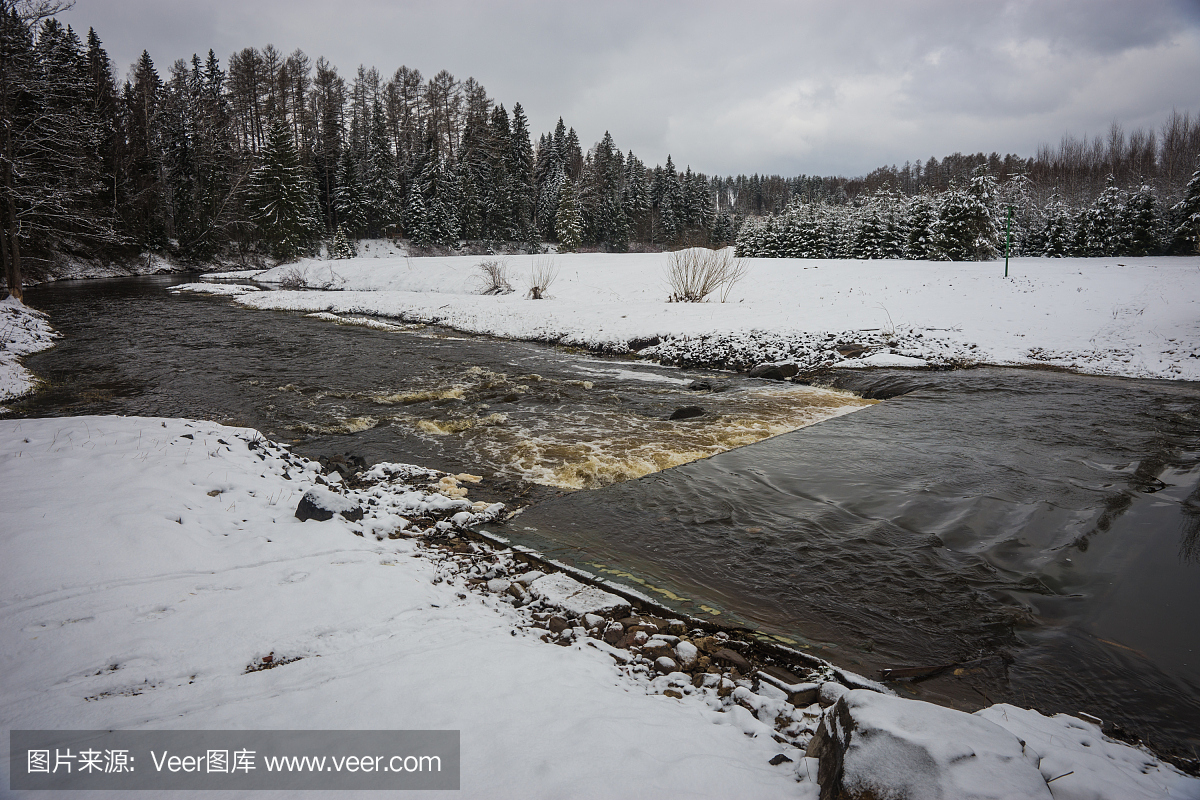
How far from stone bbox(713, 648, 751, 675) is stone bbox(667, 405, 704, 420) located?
5859 millimetres

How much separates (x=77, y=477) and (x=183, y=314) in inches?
787

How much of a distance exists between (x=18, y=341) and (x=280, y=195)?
102 feet

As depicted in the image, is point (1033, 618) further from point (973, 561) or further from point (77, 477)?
point (77, 477)

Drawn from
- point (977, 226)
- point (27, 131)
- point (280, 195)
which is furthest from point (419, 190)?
point (977, 226)

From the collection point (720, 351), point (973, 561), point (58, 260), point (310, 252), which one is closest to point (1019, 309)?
point (720, 351)

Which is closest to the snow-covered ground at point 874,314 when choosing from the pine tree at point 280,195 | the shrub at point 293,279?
the shrub at point 293,279

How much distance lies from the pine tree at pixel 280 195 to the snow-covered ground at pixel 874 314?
52.9ft

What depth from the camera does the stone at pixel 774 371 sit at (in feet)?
40.0

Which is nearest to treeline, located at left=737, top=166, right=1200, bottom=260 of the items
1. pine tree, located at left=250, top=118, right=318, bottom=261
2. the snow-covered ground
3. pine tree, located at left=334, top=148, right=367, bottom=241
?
the snow-covered ground

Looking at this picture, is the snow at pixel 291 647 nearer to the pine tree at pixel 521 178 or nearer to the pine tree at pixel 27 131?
the pine tree at pixel 27 131

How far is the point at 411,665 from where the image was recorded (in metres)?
2.84

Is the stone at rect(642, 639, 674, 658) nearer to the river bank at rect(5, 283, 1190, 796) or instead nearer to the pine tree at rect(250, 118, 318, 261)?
the river bank at rect(5, 283, 1190, 796)

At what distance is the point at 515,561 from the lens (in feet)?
14.5

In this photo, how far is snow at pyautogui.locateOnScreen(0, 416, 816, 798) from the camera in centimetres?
227
